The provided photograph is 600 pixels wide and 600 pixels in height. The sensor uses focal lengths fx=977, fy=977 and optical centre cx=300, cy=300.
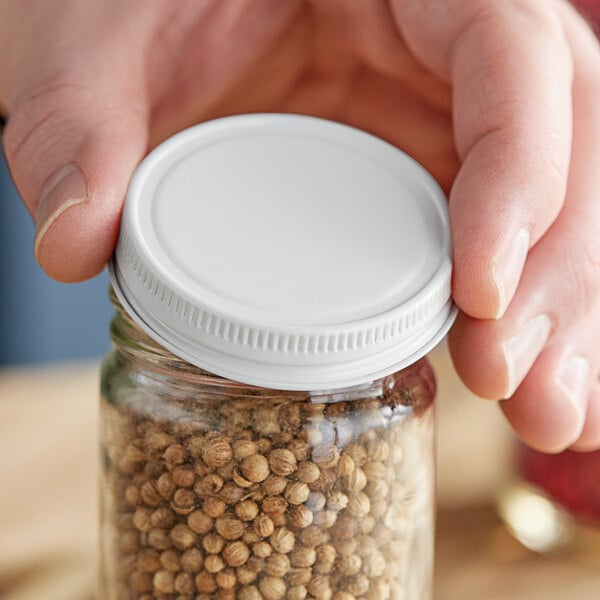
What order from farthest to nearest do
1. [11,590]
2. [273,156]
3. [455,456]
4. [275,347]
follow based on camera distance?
1. [455,456]
2. [11,590]
3. [273,156]
4. [275,347]

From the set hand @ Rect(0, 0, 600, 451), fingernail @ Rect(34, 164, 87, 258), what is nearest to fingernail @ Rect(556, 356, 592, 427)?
hand @ Rect(0, 0, 600, 451)

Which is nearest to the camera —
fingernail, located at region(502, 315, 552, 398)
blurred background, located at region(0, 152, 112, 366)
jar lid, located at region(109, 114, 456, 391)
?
jar lid, located at region(109, 114, 456, 391)

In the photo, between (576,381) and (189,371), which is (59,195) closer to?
(189,371)

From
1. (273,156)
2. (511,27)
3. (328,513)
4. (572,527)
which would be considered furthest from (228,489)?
(572,527)

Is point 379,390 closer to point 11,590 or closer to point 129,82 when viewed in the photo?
point 129,82

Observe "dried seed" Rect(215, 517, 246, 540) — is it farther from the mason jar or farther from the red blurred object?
the red blurred object

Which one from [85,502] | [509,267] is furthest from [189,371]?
[85,502]
